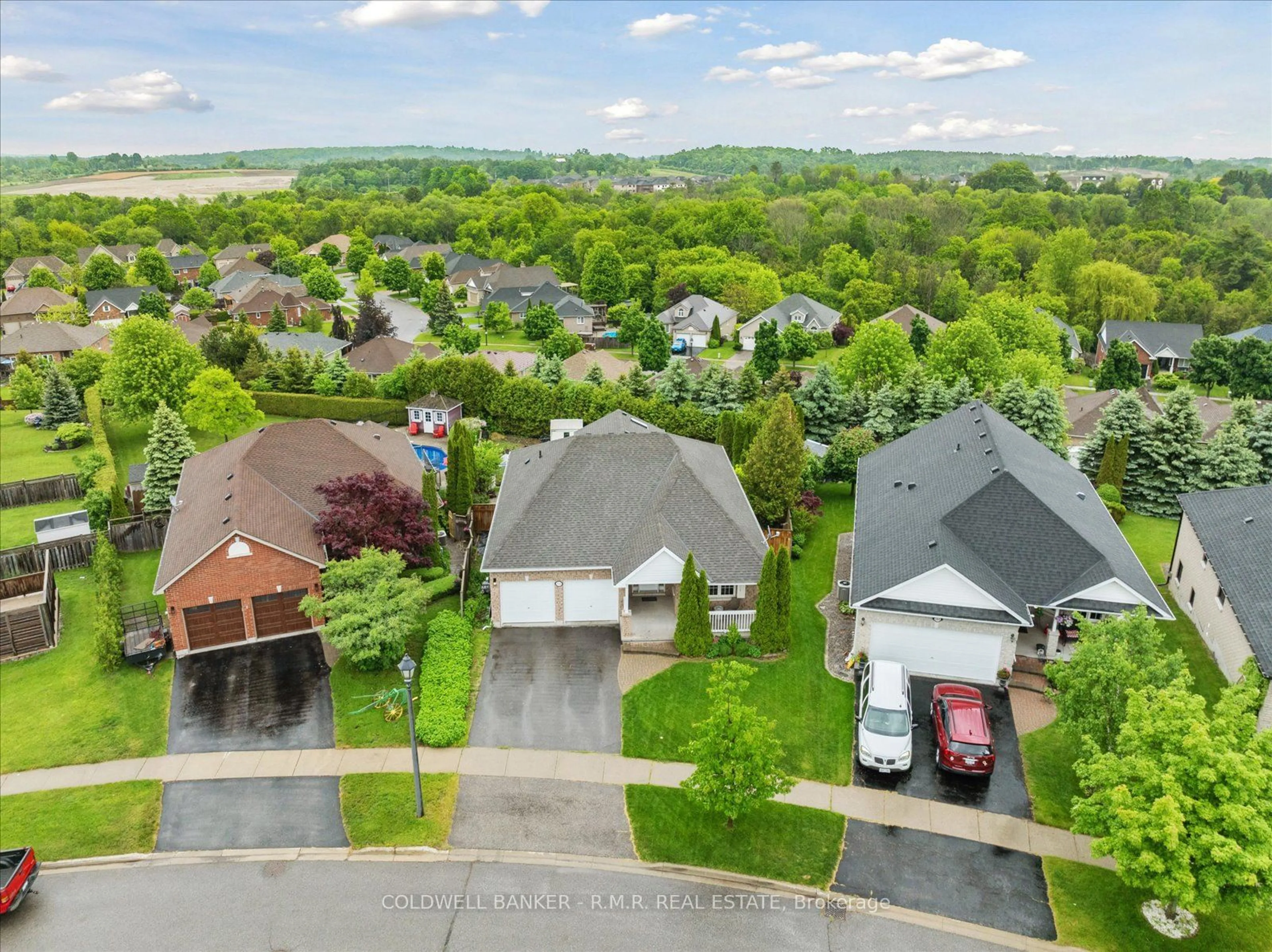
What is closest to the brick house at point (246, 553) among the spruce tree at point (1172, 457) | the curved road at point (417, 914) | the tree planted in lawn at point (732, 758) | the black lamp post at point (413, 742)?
the curved road at point (417, 914)

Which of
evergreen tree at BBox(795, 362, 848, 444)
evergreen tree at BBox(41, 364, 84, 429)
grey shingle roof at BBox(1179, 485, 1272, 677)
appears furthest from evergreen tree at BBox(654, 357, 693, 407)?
evergreen tree at BBox(41, 364, 84, 429)

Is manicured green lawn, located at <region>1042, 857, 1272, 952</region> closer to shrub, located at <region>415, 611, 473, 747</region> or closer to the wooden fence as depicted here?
shrub, located at <region>415, 611, 473, 747</region>

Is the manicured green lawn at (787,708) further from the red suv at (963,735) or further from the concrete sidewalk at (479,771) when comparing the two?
the red suv at (963,735)

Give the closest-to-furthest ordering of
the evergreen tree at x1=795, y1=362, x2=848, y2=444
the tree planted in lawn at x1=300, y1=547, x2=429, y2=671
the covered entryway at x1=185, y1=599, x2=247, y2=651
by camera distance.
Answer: the tree planted in lawn at x1=300, y1=547, x2=429, y2=671 < the covered entryway at x1=185, y1=599, x2=247, y2=651 < the evergreen tree at x1=795, y1=362, x2=848, y2=444

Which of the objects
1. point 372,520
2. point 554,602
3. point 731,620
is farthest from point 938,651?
point 372,520

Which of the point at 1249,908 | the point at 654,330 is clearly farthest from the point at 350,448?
the point at 654,330

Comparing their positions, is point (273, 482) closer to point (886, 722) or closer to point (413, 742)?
point (413, 742)
